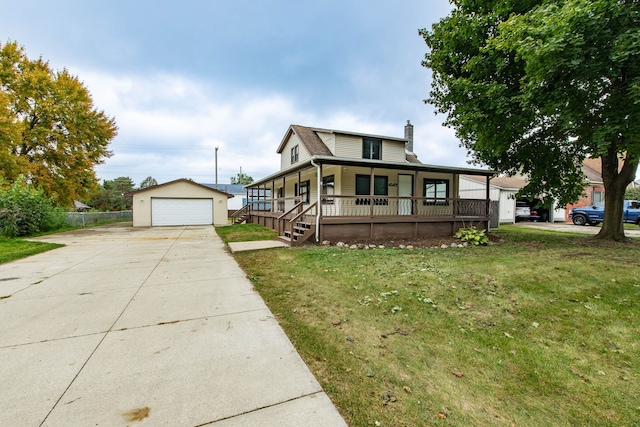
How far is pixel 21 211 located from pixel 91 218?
8.81 m

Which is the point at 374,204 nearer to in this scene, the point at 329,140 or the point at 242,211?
the point at 329,140

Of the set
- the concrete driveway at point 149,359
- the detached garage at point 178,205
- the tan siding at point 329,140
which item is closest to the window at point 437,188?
the tan siding at point 329,140

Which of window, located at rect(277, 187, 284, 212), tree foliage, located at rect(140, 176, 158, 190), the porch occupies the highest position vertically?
tree foliage, located at rect(140, 176, 158, 190)

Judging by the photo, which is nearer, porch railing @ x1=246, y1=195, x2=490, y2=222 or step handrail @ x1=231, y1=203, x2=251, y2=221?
porch railing @ x1=246, y1=195, x2=490, y2=222

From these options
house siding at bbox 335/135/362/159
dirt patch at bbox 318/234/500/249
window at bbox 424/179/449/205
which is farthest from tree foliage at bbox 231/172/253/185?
dirt patch at bbox 318/234/500/249

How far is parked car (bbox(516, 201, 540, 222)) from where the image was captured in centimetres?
2031

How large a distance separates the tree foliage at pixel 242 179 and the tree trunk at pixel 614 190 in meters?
58.8

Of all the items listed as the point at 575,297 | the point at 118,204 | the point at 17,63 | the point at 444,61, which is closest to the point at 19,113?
the point at 17,63

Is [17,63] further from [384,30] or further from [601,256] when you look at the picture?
[601,256]

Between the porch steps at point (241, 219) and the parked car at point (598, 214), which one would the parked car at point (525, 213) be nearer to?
the parked car at point (598, 214)

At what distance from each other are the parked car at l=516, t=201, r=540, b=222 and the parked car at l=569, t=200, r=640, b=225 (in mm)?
2260

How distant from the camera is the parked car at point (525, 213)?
20312 mm

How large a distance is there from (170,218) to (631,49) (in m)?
22.9

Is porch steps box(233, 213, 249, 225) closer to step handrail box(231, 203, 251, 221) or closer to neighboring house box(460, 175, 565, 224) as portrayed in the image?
step handrail box(231, 203, 251, 221)
